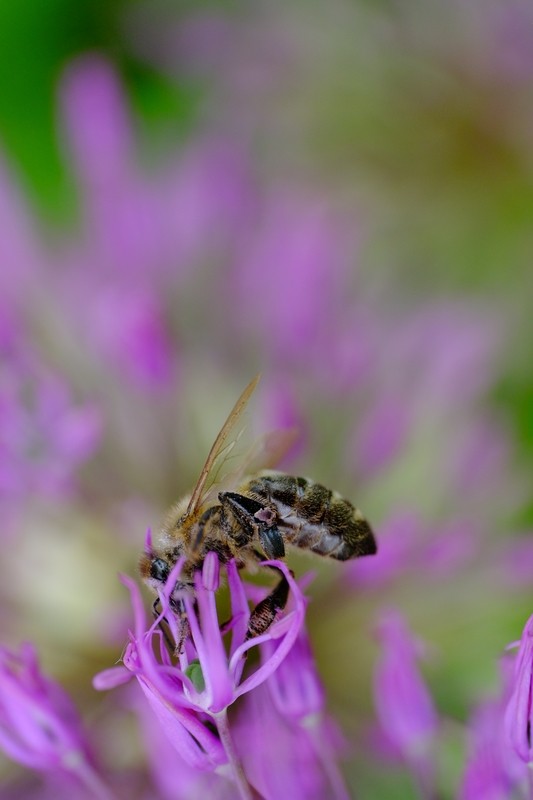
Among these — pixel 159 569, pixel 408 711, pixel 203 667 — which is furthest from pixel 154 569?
pixel 408 711

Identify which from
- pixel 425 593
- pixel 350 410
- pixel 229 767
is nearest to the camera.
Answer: pixel 229 767

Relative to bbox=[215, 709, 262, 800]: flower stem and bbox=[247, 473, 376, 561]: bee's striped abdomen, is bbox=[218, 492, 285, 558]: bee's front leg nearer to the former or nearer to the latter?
bbox=[247, 473, 376, 561]: bee's striped abdomen

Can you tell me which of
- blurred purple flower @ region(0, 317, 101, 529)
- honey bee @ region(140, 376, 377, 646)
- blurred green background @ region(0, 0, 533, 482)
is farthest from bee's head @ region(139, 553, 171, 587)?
blurred green background @ region(0, 0, 533, 482)

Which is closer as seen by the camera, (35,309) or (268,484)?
(268,484)

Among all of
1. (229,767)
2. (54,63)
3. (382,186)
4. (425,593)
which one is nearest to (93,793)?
(229,767)

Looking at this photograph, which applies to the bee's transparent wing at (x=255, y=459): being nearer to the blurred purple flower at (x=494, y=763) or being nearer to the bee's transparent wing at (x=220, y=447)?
the bee's transparent wing at (x=220, y=447)

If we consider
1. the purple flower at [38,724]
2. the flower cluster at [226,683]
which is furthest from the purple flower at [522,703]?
the purple flower at [38,724]

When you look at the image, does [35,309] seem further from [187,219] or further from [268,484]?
[268,484]
